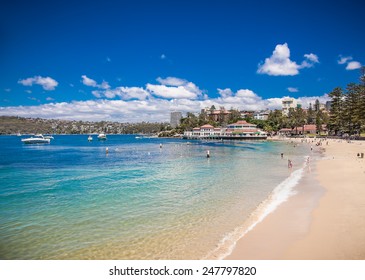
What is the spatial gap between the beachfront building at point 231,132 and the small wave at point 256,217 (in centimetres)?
8952

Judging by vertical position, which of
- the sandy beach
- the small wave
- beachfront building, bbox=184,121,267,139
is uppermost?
beachfront building, bbox=184,121,267,139

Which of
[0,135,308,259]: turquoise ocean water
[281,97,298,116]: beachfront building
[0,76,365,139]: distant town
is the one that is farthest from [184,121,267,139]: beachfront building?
[0,135,308,259]: turquoise ocean water

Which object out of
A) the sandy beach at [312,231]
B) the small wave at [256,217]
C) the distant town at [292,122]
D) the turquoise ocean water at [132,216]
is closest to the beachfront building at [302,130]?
the distant town at [292,122]

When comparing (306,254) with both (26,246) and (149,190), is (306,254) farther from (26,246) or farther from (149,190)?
(149,190)

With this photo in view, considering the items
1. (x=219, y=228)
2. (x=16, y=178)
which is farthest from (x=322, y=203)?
(x=16, y=178)

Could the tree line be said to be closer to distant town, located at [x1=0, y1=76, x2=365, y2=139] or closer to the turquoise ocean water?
distant town, located at [x1=0, y1=76, x2=365, y2=139]

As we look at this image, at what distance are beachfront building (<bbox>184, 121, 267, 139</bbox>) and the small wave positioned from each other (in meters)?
89.5

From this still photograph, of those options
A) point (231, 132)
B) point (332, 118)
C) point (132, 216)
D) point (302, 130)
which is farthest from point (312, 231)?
point (302, 130)

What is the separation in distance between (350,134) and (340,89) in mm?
12448

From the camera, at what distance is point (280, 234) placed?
25.9ft

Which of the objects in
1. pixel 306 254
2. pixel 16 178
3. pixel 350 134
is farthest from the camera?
pixel 350 134

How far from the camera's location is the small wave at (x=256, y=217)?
279 inches

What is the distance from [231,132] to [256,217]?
342ft

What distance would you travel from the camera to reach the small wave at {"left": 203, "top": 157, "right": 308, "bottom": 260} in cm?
707
